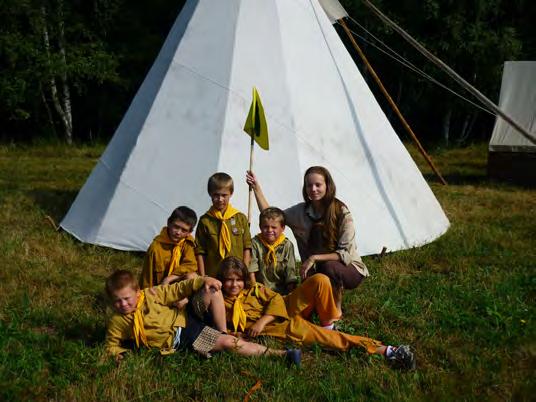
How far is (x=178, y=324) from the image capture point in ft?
11.7

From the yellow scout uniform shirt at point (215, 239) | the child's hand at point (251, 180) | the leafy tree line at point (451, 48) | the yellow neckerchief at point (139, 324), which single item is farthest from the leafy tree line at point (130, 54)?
the yellow neckerchief at point (139, 324)

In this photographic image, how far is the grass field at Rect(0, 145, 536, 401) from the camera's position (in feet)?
10.4

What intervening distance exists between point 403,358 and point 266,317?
2.66 ft

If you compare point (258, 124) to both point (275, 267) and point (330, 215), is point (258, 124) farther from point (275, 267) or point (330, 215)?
point (275, 267)

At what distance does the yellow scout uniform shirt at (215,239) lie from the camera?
4312 mm

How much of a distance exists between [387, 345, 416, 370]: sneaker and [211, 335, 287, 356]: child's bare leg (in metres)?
0.59

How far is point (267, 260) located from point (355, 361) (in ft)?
3.08

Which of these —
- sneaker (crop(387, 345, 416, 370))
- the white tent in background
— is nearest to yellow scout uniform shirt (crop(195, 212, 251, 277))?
sneaker (crop(387, 345, 416, 370))

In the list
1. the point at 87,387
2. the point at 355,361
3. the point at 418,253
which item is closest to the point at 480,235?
the point at 418,253

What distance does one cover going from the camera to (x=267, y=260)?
4.12 meters

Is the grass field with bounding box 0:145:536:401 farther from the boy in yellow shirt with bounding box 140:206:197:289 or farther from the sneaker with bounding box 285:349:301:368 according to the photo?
the boy in yellow shirt with bounding box 140:206:197:289

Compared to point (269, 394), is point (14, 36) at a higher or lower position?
higher

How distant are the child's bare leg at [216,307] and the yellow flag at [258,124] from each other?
142cm

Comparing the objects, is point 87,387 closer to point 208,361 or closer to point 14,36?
point 208,361
